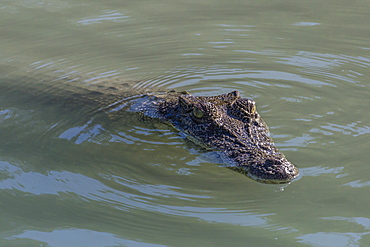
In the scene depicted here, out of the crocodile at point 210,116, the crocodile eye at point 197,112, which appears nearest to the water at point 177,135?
the crocodile at point 210,116

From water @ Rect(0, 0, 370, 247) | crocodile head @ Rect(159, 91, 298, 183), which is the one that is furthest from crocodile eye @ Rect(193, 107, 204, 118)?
water @ Rect(0, 0, 370, 247)

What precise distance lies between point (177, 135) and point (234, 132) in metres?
0.83

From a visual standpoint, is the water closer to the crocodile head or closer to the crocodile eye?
the crocodile head

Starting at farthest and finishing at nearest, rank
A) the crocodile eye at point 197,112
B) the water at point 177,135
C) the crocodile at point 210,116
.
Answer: the crocodile eye at point 197,112, the crocodile at point 210,116, the water at point 177,135

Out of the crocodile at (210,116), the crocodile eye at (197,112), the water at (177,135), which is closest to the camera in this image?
the water at (177,135)

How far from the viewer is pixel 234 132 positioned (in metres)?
5.01

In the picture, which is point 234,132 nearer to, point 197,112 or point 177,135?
point 197,112

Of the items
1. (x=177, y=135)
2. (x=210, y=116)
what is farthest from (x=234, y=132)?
(x=177, y=135)

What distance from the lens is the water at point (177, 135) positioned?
12.9 feet

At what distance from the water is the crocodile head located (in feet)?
0.60

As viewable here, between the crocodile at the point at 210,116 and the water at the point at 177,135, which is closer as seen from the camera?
the water at the point at 177,135

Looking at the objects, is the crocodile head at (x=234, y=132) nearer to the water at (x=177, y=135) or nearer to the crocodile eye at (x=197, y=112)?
the crocodile eye at (x=197, y=112)

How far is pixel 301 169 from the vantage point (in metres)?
4.63

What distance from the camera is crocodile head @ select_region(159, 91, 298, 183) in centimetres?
429
